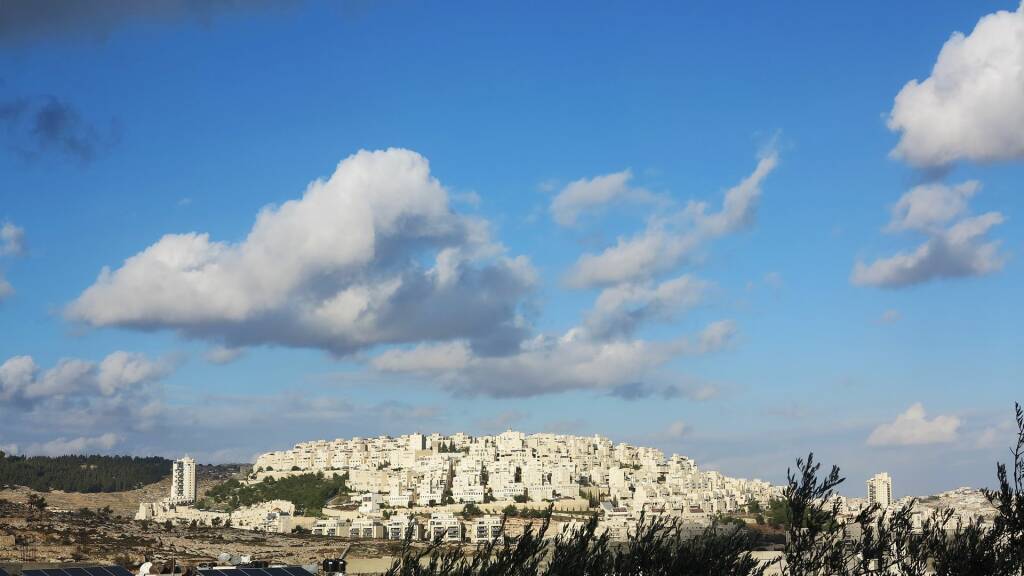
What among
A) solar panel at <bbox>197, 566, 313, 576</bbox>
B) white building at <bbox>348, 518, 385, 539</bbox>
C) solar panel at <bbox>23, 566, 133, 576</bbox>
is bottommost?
white building at <bbox>348, 518, 385, 539</bbox>

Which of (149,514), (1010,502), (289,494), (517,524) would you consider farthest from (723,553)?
(289,494)

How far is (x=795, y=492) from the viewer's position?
17469 mm

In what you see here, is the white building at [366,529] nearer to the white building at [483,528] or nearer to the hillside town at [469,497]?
the hillside town at [469,497]

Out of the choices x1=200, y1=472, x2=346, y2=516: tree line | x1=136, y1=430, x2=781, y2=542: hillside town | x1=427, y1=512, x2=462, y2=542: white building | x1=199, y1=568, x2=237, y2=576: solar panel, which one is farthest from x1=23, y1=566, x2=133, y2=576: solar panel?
x1=200, y1=472, x2=346, y2=516: tree line

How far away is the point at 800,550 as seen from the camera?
17.2 m

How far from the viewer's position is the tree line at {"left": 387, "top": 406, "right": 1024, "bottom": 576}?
17.3 meters

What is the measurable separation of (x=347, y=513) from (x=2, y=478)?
50.5 meters

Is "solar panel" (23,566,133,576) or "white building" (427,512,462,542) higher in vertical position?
"solar panel" (23,566,133,576)

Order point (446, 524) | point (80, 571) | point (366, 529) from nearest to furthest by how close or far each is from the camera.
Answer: point (80, 571) < point (366, 529) < point (446, 524)

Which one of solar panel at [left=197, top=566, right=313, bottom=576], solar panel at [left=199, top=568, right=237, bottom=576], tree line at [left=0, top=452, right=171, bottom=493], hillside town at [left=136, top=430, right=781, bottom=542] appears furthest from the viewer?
tree line at [left=0, top=452, right=171, bottom=493]

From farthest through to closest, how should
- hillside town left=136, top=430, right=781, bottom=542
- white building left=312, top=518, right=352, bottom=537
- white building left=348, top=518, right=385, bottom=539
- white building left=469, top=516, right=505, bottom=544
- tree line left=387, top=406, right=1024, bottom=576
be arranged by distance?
1. hillside town left=136, top=430, right=781, bottom=542
2. white building left=312, top=518, right=352, bottom=537
3. white building left=348, top=518, right=385, bottom=539
4. white building left=469, top=516, right=505, bottom=544
5. tree line left=387, top=406, right=1024, bottom=576

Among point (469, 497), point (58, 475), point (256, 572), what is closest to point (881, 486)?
point (469, 497)

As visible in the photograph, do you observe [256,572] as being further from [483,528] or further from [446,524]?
[446,524]

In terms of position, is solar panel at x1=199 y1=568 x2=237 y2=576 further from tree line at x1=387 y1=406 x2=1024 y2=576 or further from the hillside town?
the hillside town
